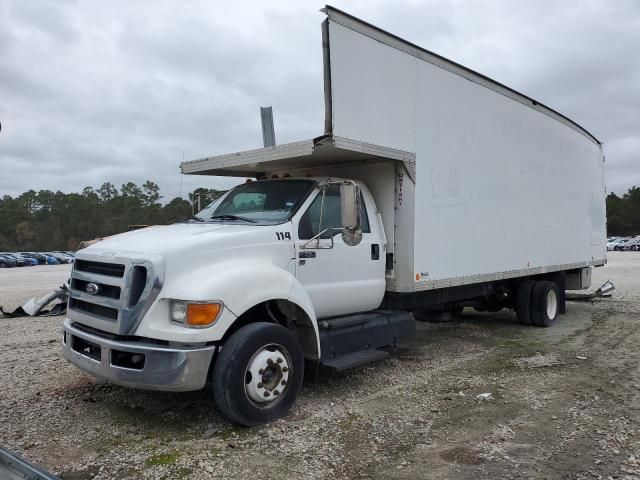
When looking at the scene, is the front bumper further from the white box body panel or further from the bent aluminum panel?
the white box body panel

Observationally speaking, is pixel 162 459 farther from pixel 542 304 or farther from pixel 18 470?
pixel 542 304

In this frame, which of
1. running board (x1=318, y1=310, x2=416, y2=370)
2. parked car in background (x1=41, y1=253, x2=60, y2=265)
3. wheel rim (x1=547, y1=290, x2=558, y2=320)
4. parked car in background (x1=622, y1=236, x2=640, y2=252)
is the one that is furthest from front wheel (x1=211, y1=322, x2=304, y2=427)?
parked car in background (x1=622, y1=236, x2=640, y2=252)

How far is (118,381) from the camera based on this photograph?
4191 mm

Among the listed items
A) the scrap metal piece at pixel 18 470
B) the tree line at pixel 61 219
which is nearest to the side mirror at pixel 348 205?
the scrap metal piece at pixel 18 470

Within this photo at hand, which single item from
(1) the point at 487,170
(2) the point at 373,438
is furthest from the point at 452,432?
(1) the point at 487,170

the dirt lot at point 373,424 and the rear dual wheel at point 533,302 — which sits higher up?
the rear dual wheel at point 533,302

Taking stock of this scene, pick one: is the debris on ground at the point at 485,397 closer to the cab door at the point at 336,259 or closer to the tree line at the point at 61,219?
the cab door at the point at 336,259

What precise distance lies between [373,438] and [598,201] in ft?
31.2

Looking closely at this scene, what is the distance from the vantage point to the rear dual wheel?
31.0 feet

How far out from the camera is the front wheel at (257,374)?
421cm

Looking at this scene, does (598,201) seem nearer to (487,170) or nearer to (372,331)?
(487,170)

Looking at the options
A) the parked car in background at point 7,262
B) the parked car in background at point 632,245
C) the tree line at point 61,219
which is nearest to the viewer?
the parked car in background at point 7,262

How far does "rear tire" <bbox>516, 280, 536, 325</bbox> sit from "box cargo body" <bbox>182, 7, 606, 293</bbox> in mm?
610

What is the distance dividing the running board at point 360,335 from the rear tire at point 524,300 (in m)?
4.06
